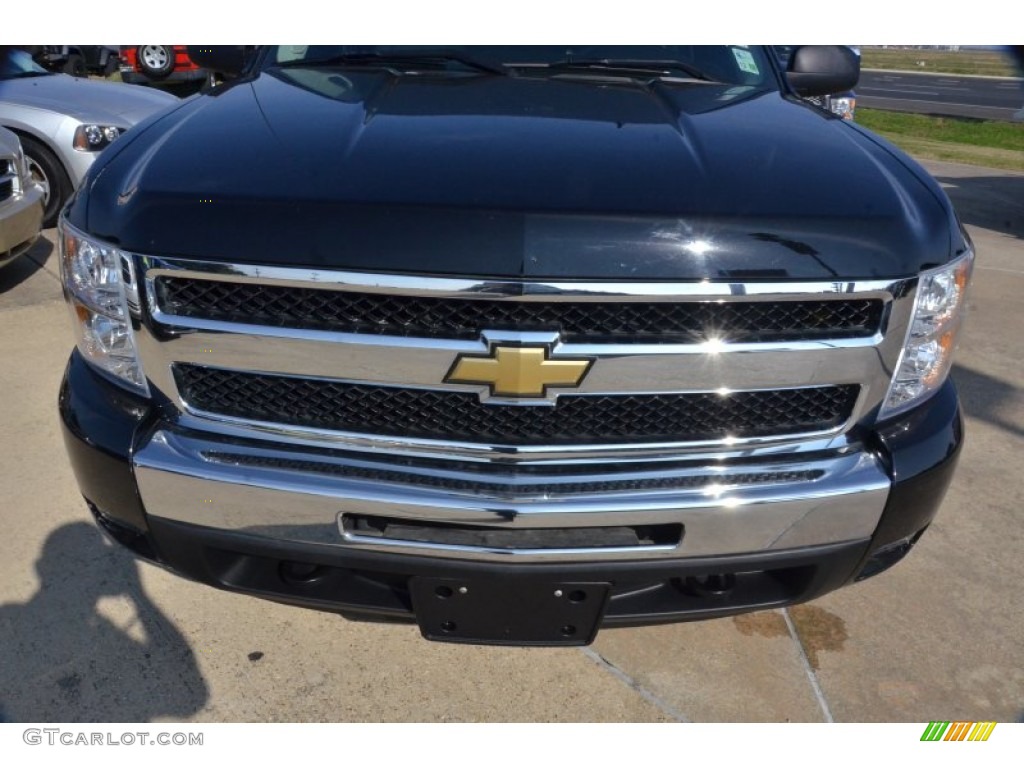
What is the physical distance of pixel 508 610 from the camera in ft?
6.31

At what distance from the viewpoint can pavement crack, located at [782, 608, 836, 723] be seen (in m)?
2.34

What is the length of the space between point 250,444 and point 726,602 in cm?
116

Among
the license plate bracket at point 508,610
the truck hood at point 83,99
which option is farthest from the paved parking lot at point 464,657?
the truck hood at point 83,99

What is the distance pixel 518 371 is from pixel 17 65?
7318mm

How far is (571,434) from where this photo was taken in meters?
1.87

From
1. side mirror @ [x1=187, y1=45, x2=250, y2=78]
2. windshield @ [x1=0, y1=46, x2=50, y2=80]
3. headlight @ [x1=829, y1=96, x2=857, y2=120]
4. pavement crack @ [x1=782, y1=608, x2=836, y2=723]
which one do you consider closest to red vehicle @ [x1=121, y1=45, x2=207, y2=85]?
windshield @ [x1=0, y1=46, x2=50, y2=80]

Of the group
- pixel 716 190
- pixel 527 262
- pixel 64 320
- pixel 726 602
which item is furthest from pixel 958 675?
pixel 64 320

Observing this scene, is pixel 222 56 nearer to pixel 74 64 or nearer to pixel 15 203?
pixel 15 203

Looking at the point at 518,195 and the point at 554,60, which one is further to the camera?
the point at 554,60

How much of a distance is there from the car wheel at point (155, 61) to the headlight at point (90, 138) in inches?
329

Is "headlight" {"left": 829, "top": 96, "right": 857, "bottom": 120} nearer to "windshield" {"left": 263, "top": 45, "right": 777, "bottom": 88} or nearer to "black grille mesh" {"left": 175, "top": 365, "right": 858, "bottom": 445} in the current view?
"windshield" {"left": 263, "top": 45, "right": 777, "bottom": 88}

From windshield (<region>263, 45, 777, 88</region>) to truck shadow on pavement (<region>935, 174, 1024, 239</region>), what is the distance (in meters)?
6.55

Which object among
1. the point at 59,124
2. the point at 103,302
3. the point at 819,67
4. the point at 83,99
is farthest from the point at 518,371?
the point at 83,99
